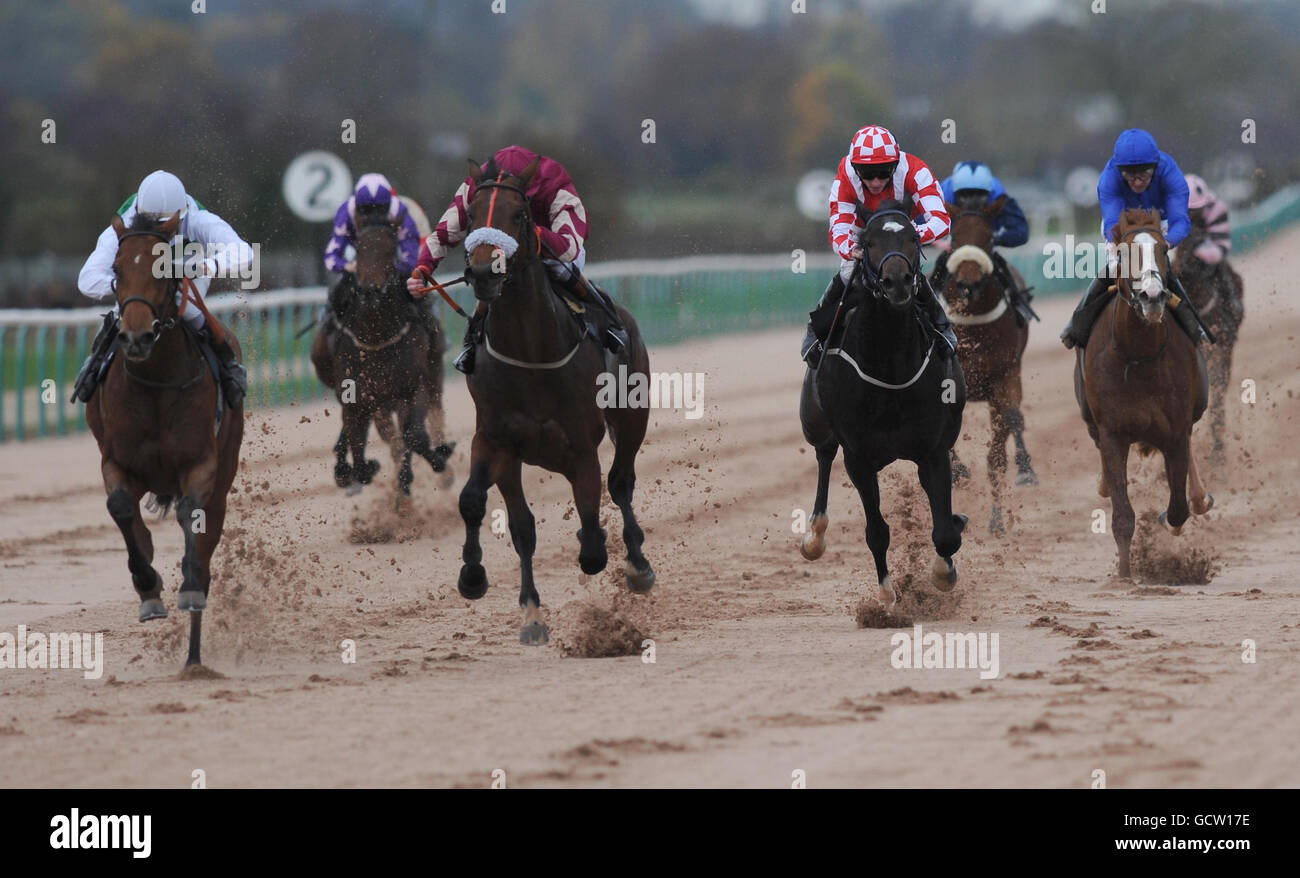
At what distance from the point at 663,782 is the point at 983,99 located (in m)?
69.6

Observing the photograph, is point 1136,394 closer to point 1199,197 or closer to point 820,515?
point 820,515

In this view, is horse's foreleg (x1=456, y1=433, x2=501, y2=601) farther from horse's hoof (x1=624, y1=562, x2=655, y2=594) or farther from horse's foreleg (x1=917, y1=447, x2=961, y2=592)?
horse's foreleg (x1=917, y1=447, x2=961, y2=592)

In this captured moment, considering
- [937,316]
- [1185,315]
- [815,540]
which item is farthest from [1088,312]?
[815,540]

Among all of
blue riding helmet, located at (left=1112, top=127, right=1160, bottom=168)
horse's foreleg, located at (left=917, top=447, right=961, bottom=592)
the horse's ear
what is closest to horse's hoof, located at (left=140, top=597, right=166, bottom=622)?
the horse's ear

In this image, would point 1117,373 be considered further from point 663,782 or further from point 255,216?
point 255,216

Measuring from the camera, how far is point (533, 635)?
327 inches

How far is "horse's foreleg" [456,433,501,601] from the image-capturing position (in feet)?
26.9

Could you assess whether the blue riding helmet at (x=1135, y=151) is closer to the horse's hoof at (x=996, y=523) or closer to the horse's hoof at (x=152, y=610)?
the horse's hoof at (x=996, y=523)

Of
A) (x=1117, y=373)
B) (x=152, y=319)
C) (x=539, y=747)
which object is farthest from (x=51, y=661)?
(x=1117, y=373)

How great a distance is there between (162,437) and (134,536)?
40 cm

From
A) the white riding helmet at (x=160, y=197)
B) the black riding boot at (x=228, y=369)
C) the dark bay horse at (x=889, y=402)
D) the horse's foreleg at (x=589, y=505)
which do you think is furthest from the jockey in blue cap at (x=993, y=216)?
the white riding helmet at (x=160, y=197)

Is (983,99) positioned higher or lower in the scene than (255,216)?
higher

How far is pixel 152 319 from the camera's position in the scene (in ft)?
Answer: 23.9

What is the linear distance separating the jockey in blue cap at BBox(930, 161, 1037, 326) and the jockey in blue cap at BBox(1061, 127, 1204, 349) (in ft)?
6.91
